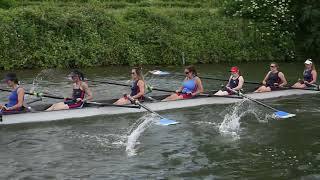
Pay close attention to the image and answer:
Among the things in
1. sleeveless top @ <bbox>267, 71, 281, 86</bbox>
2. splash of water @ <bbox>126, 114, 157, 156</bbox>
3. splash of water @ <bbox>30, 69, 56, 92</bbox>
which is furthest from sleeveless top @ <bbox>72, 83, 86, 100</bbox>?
sleeveless top @ <bbox>267, 71, 281, 86</bbox>

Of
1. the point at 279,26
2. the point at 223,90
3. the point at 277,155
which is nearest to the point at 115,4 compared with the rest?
the point at 279,26

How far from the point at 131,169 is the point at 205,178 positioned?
5.23 feet

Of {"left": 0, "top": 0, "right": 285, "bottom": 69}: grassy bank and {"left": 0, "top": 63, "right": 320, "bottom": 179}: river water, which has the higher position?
{"left": 0, "top": 0, "right": 285, "bottom": 69}: grassy bank

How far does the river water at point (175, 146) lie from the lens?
10.6 meters

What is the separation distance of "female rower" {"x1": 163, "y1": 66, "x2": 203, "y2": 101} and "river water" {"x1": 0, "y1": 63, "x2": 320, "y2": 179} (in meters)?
0.49

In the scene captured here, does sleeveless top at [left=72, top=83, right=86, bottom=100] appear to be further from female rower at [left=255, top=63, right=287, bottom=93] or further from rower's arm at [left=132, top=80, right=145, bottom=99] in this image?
female rower at [left=255, top=63, right=287, bottom=93]

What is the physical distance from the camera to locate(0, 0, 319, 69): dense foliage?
26.0 m

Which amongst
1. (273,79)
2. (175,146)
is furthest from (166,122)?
(273,79)

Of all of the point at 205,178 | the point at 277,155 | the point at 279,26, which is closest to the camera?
the point at 205,178

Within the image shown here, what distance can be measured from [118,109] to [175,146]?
334 centimetres

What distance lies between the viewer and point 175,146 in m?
12.5

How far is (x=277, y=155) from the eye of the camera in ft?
38.7

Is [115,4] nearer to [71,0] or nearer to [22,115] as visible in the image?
[71,0]

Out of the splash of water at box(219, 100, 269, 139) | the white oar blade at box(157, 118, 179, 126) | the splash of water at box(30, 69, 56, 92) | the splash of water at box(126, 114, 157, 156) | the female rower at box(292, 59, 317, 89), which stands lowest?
the splash of water at box(219, 100, 269, 139)
